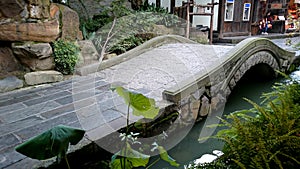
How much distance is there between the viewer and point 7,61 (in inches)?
143

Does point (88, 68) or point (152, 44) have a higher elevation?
point (152, 44)

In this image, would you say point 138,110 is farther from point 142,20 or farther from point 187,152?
point 142,20

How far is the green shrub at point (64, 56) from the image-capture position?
3.95 metres

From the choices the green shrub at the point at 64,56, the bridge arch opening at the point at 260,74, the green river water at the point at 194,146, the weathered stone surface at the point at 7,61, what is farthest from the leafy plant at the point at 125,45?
the bridge arch opening at the point at 260,74

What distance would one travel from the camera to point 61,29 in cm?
430

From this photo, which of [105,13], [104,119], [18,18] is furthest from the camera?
[105,13]

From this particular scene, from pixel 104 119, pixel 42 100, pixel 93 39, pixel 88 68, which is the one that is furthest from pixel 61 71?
pixel 104 119

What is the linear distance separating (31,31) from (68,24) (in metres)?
0.88

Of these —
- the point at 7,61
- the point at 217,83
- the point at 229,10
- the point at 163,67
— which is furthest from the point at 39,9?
the point at 229,10

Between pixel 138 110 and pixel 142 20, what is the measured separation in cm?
572

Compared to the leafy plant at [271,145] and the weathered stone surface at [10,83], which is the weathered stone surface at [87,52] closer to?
the weathered stone surface at [10,83]

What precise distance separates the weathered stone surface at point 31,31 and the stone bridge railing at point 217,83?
2.44 meters

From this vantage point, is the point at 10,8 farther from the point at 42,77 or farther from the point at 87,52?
the point at 87,52

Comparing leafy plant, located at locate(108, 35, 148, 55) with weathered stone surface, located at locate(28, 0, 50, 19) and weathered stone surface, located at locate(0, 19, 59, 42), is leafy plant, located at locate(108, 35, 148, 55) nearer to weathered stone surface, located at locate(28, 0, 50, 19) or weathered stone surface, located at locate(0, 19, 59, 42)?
weathered stone surface, located at locate(0, 19, 59, 42)
